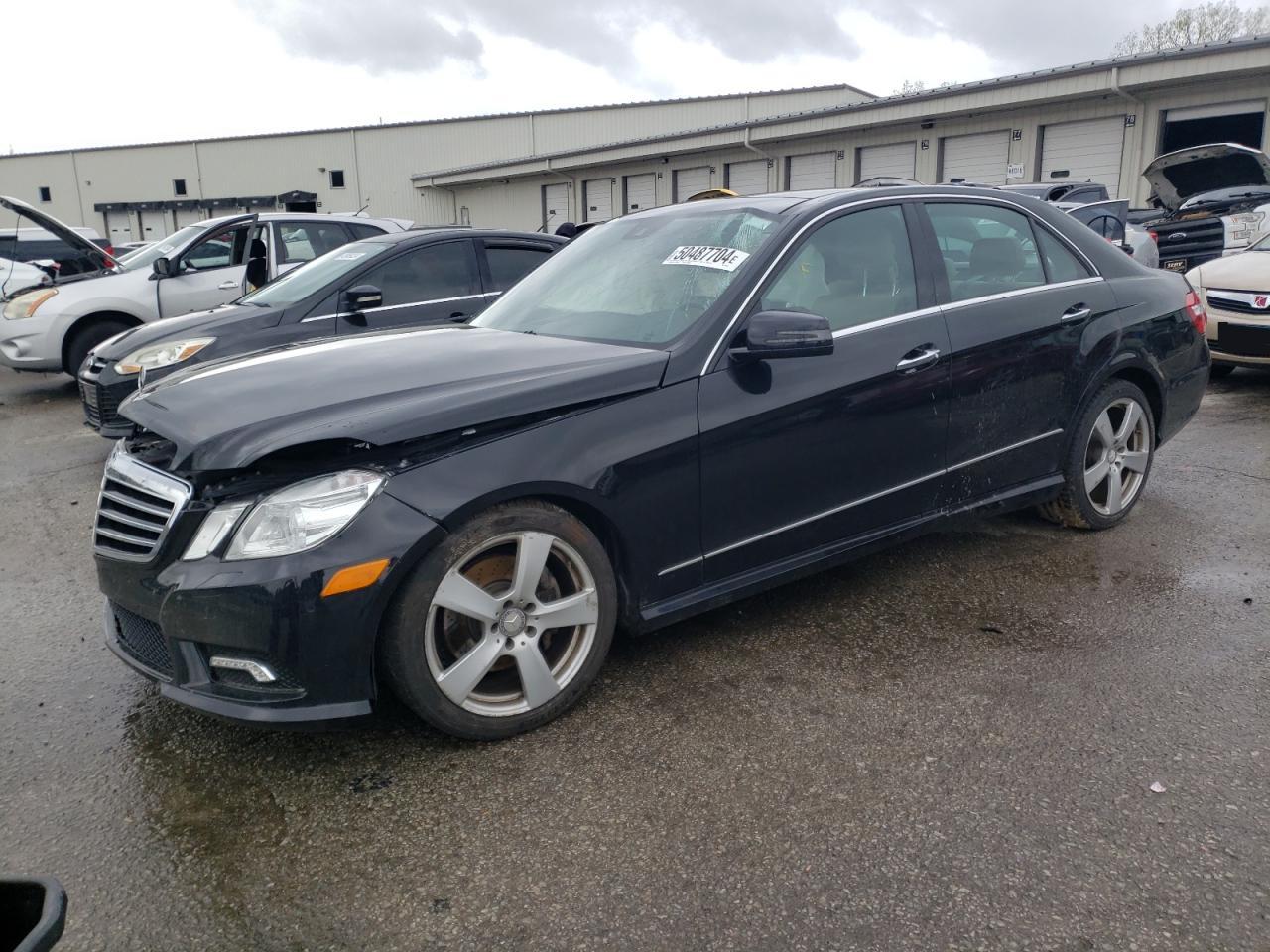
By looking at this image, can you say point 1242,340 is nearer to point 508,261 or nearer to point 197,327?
point 508,261

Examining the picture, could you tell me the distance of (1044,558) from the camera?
4.43 meters

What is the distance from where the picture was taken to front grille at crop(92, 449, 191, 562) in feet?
8.97

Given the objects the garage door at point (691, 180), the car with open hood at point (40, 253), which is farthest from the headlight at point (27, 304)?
the garage door at point (691, 180)

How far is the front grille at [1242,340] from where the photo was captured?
303 inches

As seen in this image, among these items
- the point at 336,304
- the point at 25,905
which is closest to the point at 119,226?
the point at 336,304

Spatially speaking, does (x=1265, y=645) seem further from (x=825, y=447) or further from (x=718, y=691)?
(x=718, y=691)

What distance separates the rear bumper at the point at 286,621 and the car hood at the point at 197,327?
417cm

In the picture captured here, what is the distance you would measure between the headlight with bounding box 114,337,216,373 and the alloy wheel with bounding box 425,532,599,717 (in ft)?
14.3

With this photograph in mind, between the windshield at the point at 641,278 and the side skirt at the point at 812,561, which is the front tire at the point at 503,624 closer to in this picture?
the side skirt at the point at 812,561

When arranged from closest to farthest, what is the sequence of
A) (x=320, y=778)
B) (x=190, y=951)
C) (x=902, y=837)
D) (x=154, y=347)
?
(x=190, y=951) → (x=902, y=837) → (x=320, y=778) → (x=154, y=347)

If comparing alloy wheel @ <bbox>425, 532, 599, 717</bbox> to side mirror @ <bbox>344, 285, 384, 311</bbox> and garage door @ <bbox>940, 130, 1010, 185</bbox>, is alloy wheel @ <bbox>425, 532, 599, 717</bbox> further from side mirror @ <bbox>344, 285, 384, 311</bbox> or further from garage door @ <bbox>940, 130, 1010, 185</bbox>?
garage door @ <bbox>940, 130, 1010, 185</bbox>

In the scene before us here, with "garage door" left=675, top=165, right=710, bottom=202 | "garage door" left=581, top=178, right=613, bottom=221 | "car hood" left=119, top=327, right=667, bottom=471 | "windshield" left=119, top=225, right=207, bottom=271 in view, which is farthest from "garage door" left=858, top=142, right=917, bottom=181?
"car hood" left=119, top=327, right=667, bottom=471

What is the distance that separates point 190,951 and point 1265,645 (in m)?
3.50

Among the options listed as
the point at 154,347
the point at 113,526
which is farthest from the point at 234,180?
the point at 113,526
